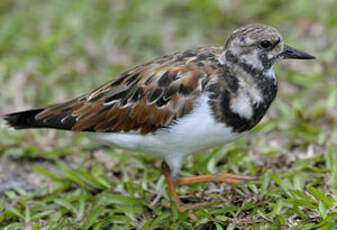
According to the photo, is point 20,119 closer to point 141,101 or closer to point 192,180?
point 141,101

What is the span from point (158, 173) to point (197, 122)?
4.20 feet

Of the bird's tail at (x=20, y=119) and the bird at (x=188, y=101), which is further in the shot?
the bird's tail at (x=20, y=119)

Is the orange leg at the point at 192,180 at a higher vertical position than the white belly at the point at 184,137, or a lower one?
lower

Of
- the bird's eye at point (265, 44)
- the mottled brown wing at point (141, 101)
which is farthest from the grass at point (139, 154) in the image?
the bird's eye at point (265, 44)

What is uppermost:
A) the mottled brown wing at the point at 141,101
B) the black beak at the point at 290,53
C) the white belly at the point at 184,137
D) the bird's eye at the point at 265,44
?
the bird's eye at the point at 265,44

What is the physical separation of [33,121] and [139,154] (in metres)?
1.25

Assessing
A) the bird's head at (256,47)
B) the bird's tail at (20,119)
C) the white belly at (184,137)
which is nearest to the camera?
the white belly at (184,137)

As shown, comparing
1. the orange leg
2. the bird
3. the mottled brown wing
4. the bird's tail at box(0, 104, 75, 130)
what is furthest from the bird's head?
the bird's tail at box(0, 104, 75, 130)

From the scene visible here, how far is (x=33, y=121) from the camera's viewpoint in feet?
14.7

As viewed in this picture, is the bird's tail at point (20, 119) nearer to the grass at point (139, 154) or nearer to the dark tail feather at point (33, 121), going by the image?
the dark tail feather at point (33, 121)

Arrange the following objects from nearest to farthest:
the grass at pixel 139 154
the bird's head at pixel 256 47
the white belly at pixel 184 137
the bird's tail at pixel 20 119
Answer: the white belly at pixel 184 137 < the bird's head at pixel 256 47 < the grass at pixel 139 154 < the bird's tail at pixel 20 119

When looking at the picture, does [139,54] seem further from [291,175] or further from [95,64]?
[291,175]

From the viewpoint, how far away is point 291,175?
4609 millimetres

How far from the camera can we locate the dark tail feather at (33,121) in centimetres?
439
